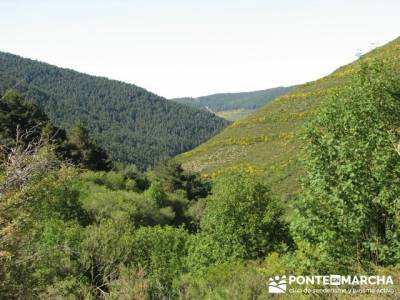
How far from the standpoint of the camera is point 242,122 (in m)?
140

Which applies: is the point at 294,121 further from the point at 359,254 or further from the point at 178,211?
the point at 359,254

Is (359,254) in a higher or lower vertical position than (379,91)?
lower

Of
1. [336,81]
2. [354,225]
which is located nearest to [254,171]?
[336,81]

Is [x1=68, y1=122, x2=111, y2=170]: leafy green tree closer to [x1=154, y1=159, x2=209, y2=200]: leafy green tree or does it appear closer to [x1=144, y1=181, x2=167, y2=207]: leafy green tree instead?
[x1=154, y1=159, x2=209, y2=200]: leafy green tree

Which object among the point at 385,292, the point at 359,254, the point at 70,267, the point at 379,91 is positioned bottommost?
the point at 70,267

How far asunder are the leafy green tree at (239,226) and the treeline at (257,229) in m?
0.07

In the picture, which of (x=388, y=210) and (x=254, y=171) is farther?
(x=254, y=171)

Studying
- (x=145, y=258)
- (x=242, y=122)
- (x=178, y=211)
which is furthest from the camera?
(x=242, y=122)

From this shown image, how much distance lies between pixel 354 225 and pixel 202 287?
7.68 metres

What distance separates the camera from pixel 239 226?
30.4m

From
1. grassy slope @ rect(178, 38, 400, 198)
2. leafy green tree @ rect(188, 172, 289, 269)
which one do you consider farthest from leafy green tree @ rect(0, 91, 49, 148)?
grassy slope @ rect(178, 38, 400, 198)

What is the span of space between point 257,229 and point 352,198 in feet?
48.8

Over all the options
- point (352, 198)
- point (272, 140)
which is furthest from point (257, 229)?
point (272, 140)

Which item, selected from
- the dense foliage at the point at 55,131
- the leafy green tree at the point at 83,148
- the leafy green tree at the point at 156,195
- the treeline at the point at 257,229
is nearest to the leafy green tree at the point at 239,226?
the treeline at the point at 257,229
